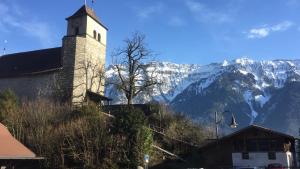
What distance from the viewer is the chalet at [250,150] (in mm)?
46875

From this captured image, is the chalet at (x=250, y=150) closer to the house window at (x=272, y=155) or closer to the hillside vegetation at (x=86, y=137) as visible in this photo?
the house window at (x=272, y=155)

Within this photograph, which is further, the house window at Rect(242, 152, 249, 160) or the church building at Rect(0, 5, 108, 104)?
the church building at Rect(0, 5, 108, 104)

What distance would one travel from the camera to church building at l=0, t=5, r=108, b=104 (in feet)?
212

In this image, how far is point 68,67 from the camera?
6588cm

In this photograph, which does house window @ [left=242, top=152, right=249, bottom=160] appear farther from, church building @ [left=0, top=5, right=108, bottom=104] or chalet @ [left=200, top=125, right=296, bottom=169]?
Answer: church building @ [left=0, top=5, right=108, bottom=104]

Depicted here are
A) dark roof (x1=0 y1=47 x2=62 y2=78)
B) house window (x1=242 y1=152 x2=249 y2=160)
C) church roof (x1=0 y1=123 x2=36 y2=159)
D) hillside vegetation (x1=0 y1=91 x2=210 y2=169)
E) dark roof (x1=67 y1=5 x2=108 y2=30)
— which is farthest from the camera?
dark roof (x1=67 y1=5 x2=108 y2=30)

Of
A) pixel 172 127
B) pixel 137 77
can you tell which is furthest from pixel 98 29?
pixel 172 127

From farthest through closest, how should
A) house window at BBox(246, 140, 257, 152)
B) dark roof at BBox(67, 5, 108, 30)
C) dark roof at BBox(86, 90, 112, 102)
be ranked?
Answer: dark roof at BBox(67, 5, 108, 30)
dark roof at BBox(86, 90, 112, 102)
house window at BBox(246, 140, 257, 152)

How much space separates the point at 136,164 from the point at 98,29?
129 feet

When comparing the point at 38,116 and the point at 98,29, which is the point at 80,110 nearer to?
the point at 38,116

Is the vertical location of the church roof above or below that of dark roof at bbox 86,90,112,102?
below

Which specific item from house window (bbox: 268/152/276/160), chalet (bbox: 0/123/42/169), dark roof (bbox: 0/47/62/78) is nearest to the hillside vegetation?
house window (bbox: 268/152/276/160)

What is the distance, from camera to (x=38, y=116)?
47.6 m

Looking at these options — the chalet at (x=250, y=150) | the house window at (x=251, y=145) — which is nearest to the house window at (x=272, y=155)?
the chalet at (x=250, y=150)
